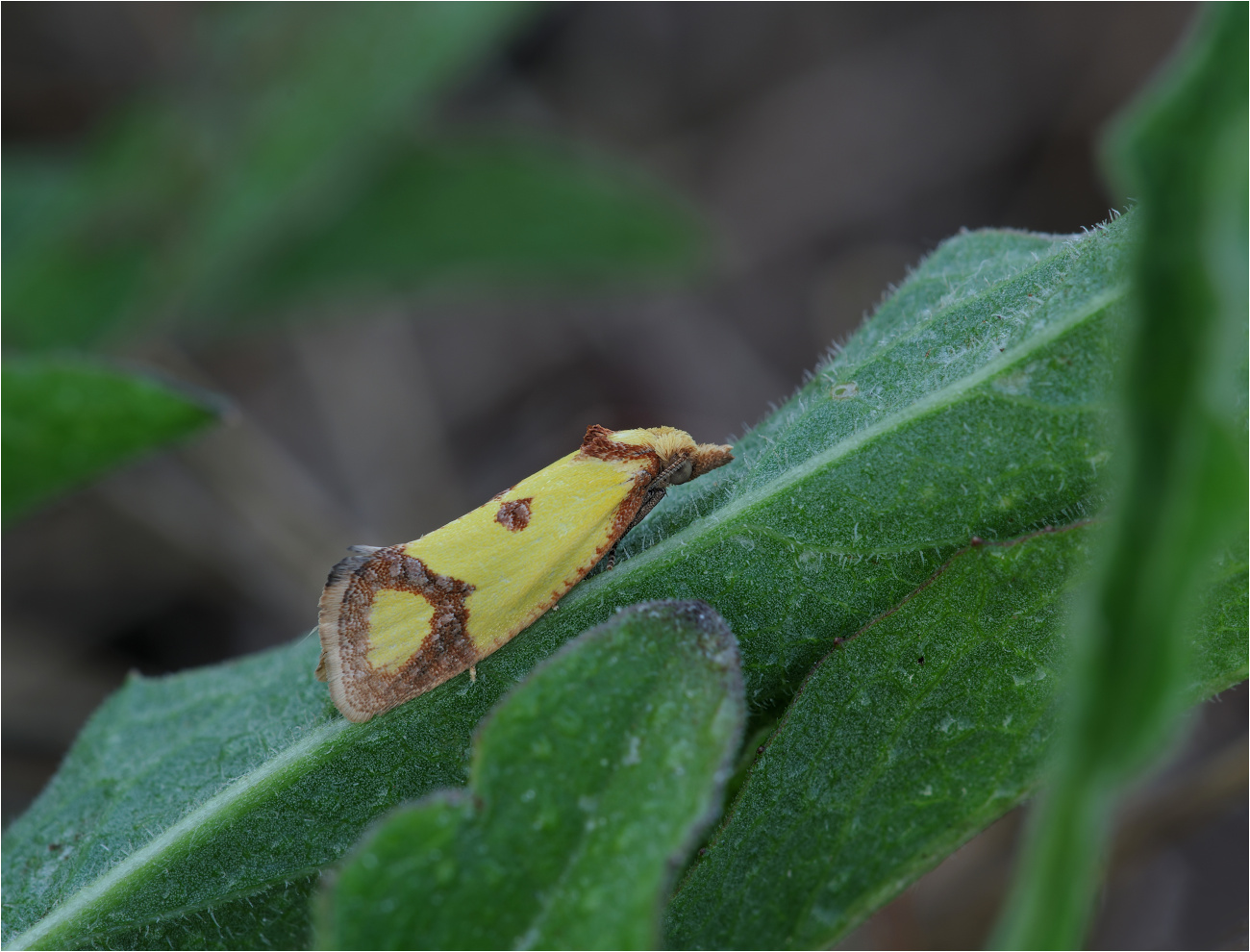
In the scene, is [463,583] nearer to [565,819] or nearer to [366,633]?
[366,633]

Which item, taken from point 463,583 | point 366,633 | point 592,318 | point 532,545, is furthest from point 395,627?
point 592,318

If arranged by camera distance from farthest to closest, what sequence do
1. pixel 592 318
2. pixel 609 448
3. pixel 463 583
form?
1. pixel 592 318
2. pixel 609 448
3. pixel 463 583

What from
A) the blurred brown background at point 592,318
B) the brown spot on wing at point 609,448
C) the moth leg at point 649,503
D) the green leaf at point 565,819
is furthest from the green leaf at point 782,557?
the blurred brown background at point 592,318

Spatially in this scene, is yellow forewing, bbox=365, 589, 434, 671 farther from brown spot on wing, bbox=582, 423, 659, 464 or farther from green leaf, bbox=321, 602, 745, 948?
green leaf, bbox=321, 602, 745, 948

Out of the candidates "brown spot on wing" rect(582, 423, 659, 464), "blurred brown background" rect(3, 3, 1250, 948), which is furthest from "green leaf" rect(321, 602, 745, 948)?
"blurred brown background" rect(3, 3, 1250, 948)

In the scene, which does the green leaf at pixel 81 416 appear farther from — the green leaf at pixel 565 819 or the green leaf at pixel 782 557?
the green leaf at pixel 565 819

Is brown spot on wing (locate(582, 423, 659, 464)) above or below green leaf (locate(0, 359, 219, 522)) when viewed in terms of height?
below

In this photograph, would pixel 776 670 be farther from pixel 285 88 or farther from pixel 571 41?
pixel 571 41

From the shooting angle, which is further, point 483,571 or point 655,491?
point 655,491
